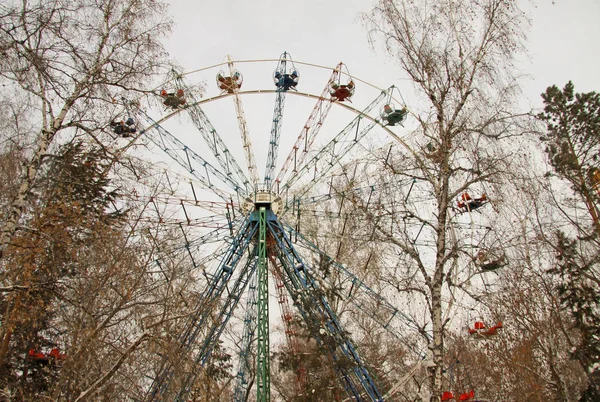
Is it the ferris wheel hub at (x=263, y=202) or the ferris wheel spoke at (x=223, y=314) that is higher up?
the ferris wheel hub at (x=263, y=202)

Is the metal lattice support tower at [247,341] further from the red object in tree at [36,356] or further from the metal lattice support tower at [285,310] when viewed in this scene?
the red object in tree at [36,356]

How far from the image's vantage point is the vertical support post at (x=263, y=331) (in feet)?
40.1

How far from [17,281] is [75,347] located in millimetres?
1533

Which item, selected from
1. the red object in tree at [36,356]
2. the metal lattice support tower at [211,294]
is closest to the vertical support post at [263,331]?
the metal lattice support tower at [211,294]

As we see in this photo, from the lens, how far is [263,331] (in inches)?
497

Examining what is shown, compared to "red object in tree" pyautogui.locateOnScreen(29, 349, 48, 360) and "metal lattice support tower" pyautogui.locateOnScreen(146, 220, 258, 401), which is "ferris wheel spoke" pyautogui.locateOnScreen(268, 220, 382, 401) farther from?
"red object in tree" pyautogui.locateOnScreen(29, 349, 48, 360)

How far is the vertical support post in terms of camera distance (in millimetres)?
12212

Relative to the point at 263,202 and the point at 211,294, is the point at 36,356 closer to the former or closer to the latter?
the point at 211,294

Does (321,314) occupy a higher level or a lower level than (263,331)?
higher

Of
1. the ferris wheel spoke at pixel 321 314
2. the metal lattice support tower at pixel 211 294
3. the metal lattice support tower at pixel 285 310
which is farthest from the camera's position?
the metal lattice support tower at pixel 285 310

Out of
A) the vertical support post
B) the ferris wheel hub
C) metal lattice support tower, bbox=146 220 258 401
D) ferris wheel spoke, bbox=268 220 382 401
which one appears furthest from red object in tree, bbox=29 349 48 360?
the ferris wheel hub

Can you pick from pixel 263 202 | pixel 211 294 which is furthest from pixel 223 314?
pixel 263 202

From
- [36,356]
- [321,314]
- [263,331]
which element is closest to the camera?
[36,356]

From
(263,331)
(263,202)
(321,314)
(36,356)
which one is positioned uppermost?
(263,202)
